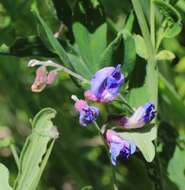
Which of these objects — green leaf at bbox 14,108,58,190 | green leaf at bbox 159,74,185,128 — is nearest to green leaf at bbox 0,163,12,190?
green leaf at bbox 14,108,58,190

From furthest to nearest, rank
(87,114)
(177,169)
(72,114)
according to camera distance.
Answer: (72,114) < (177,169) < (87,114)

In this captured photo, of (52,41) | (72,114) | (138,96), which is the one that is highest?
(52,41)

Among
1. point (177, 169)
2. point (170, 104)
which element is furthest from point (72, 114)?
point (177, 169)

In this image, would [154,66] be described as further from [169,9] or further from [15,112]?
[15,112]

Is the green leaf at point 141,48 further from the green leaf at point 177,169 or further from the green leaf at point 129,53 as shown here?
the green leaf at point 177,169

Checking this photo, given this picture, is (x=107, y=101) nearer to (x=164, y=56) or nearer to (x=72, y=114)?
(x=164, y=56)

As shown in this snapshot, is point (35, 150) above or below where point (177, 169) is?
above
